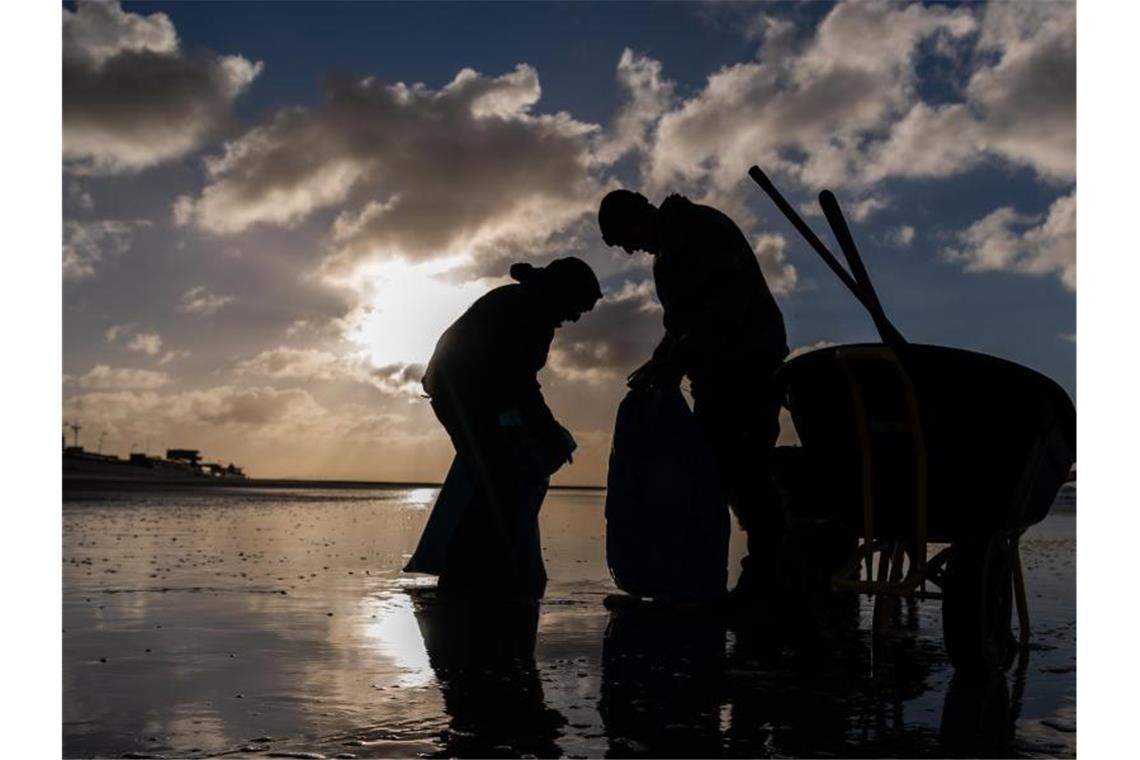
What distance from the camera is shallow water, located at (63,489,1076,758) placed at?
3.15 metres

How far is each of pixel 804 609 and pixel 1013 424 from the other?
1.15m

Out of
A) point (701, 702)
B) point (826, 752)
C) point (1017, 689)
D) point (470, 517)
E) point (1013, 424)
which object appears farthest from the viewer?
point (470, 517)

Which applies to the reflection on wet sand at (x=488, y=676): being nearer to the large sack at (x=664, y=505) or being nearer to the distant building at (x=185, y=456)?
the large sack at (x=664, y=505)

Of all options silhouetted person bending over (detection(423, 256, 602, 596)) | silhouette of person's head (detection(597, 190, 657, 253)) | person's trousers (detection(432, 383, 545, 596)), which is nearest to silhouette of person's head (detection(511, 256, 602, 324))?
silhouetted person bending over (detection(423, 256, 602, 596))

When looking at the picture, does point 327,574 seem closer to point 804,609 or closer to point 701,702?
point 804,609

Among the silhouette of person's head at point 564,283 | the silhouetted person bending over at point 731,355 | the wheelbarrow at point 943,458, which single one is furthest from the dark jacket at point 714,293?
the silhouette of person's head at point 564,283

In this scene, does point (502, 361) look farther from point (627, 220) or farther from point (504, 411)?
point (627, 220)

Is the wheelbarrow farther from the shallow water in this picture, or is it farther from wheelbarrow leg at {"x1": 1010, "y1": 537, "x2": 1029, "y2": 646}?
the shallow water

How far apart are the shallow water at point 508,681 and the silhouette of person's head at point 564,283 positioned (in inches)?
64.6

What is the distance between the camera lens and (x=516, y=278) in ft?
22.5

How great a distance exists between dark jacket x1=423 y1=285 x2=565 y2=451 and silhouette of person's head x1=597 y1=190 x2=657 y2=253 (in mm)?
1071

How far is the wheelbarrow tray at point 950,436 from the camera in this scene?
13.8 feet
